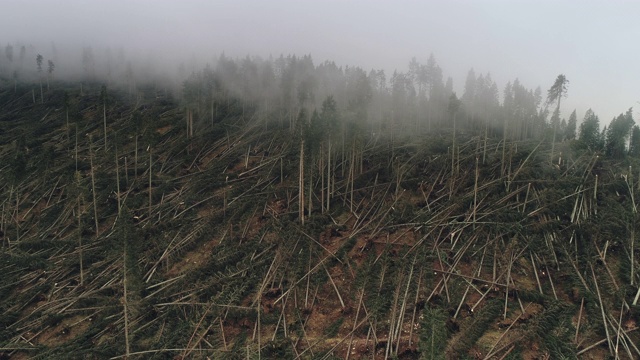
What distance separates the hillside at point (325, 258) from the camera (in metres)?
27.6

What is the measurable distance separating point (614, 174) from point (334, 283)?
54.4 metres

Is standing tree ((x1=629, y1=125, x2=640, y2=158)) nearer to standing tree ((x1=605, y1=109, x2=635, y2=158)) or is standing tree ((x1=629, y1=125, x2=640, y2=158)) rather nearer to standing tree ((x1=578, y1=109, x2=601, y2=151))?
standing tree ((x1=605, y1=109, x2=635, y2=158))

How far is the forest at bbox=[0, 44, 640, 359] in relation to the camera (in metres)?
27.8

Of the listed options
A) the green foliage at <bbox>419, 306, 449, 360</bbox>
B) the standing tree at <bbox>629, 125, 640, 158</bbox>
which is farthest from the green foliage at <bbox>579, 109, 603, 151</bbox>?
the green foliage at <bbox>419, 306, 449, 360</bbox>

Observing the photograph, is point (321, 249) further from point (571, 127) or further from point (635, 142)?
point (571, 127)

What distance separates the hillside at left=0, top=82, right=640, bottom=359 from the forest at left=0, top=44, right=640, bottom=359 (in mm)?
227

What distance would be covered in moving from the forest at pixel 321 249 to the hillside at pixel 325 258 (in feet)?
0.74

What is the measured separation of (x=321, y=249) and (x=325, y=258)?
2151 mm

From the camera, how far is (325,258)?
128 ft

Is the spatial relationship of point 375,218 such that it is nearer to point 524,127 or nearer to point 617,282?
point 617,282

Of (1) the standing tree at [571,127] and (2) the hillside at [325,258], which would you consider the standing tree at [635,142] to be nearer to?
(1) the standing tree at [571,127]

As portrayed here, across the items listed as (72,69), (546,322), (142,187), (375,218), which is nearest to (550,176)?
(375,218)

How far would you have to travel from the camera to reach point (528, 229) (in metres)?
40.4

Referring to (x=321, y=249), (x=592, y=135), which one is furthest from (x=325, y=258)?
(x=592, y=135)
